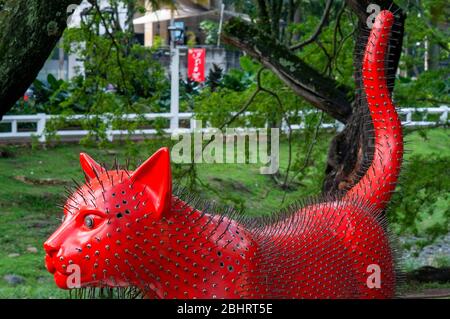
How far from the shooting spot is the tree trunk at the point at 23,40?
564cm

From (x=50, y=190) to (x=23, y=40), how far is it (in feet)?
28.6

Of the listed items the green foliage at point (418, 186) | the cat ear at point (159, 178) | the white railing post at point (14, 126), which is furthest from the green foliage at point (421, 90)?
the white railing post at point (14, 126)

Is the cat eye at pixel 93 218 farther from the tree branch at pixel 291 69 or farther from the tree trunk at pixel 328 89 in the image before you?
the tree branch at pixel 291 69

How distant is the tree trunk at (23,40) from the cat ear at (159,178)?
6.05 feet

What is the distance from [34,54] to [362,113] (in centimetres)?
280

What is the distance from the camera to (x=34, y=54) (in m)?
5.72

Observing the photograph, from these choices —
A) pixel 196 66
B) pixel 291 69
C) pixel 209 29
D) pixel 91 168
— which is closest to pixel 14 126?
pixel 196 66

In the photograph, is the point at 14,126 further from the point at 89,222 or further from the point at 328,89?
the point at 89,222

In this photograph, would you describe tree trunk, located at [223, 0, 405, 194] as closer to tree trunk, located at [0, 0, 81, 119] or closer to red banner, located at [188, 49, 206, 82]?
tree trunk, located at [0, 0, 81, 119]

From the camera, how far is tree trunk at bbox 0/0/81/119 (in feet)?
18.5

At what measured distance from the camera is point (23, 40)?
568 cm

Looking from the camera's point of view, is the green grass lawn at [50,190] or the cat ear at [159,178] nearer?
the cat ear at [159,178]
